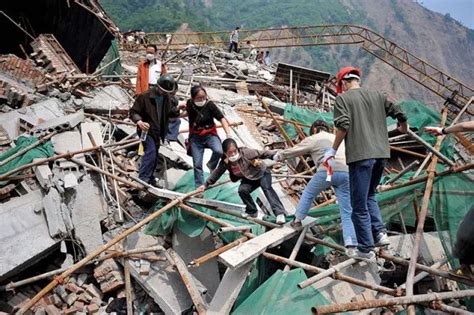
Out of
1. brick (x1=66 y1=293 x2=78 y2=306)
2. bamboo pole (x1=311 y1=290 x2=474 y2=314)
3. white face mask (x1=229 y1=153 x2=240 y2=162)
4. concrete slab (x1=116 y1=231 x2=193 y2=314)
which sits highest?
white face mask (x1=229 y1=153 x2=240 y2=162)

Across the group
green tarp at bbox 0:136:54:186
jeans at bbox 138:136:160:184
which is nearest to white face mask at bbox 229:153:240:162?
jeans at bbox 138:136:160:184

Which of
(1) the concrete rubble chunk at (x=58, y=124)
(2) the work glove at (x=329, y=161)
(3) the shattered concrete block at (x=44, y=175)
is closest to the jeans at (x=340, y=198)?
(2) the work glove at (x=329, y=161)

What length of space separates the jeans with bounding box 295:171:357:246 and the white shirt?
3109 millimetres

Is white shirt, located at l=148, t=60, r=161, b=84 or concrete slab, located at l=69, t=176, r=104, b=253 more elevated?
white shirt, located at l=148, t=60, r=161, b=84

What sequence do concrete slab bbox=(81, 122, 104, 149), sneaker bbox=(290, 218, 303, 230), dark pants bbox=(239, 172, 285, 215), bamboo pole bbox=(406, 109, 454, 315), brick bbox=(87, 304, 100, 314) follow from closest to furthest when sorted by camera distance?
1. bamboo pole bbox=(406, 109, 454, 315)
2. sneaker bbox=(290, 218, 303, 230)
3. brick bbox=(87, 304, 100, 314)
4. dark pants bbox=(239, 172, 285, 215)
5. concrete slab bbox=(81, 122, 104, 149)

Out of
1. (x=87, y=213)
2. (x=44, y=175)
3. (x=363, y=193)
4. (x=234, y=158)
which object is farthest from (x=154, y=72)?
(x=363, y=193)

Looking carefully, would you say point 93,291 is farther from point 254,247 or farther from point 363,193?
point 363,193

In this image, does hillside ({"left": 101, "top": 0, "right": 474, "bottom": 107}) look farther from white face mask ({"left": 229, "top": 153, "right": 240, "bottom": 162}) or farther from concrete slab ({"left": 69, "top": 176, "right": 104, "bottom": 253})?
white face mask ({"left": 229, "top": 153, "right": 240, "bottom": 162})

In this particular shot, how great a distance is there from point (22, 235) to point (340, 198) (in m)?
3.35

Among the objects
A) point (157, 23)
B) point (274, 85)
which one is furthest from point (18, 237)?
point (157, 23)

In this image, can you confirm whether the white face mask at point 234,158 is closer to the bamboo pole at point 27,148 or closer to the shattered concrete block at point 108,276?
the shattered concrete block at point 108,276

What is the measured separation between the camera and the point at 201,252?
4.67 metres

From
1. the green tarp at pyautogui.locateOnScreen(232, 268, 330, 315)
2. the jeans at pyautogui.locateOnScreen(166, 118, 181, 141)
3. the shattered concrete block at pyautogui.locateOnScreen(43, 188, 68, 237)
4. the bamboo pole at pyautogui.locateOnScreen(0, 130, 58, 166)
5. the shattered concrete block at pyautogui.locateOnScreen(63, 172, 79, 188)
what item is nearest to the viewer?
the green tarp at pyautogui.locateOnScreen(232, 268, 330, 315)

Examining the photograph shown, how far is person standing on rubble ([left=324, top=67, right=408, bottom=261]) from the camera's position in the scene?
3.59 meters
